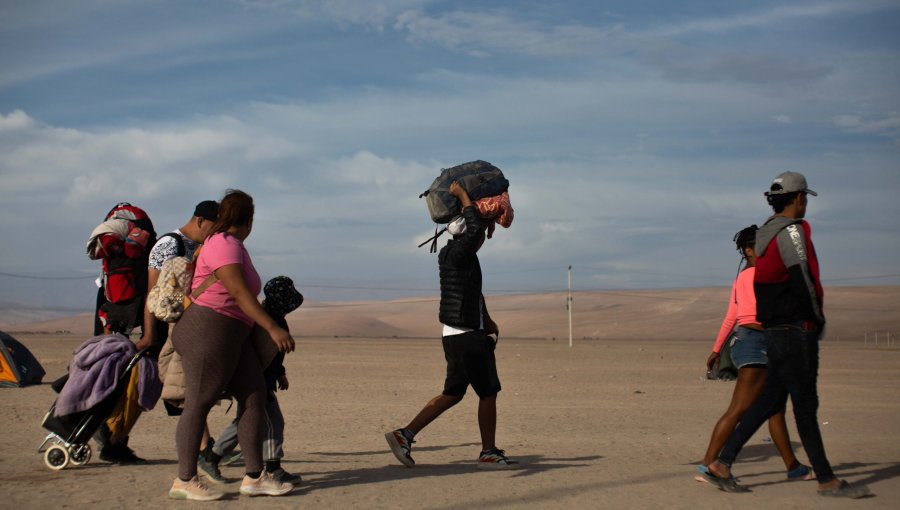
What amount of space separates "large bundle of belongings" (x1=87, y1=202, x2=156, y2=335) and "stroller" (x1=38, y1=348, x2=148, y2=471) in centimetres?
51

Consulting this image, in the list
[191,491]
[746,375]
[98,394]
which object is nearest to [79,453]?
[98,394]

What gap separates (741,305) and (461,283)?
6.98 feet

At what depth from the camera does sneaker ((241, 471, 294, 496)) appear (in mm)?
6805

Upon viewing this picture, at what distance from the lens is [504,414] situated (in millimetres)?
12820

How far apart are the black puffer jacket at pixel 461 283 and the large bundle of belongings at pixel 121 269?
7.80 ft

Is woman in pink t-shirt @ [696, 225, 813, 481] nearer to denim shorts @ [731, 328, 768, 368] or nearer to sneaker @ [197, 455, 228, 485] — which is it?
denim shorts @ [731, 328, 768, 368]

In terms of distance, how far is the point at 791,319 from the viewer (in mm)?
6840

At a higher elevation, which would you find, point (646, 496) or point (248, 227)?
point (248, 227)

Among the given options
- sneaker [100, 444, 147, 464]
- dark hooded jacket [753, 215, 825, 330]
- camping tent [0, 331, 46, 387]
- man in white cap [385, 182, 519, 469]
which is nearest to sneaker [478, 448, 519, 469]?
man in white cap [385, 182, 519, 469]

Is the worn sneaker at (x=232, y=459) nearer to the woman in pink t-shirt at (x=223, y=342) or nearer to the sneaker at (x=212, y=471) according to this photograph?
the sneaker at (x=212, y=471)

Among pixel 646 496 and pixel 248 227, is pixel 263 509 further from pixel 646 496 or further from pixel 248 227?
pixel 646 496

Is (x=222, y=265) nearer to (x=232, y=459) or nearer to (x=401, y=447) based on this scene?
(x=232, y=459)

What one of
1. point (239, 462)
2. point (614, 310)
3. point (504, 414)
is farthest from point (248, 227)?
point (614, 310)

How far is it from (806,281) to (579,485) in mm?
2181
